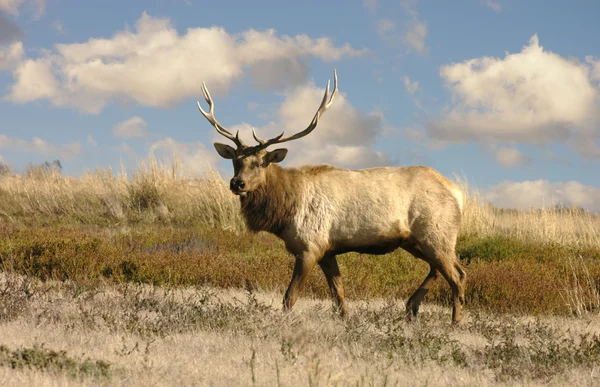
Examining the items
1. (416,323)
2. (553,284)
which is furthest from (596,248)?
(416,323)

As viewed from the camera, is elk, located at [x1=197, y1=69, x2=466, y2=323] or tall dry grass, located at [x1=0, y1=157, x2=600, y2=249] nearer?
elk, located at [x1=197, y1=69, x2=466, y2=323]

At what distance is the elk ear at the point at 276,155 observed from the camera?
7448mm

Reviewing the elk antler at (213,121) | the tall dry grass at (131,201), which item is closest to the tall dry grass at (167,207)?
the tall dry grass at (131,201)

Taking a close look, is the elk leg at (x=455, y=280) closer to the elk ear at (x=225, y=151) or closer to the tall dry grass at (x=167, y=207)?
the elk ear at (x=225, y=151)

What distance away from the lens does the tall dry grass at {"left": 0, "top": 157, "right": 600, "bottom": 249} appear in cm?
1633

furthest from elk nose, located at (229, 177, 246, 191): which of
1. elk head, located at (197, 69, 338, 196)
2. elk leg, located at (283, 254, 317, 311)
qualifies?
elk leg, located at (283, 254, 317, 311)

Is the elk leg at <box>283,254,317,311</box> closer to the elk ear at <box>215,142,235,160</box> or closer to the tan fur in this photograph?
the tan fur

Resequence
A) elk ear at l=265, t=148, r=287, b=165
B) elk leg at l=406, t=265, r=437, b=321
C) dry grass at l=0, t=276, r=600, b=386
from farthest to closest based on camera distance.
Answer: elk leg at l=406, t=265, r=437, b=321
elk ear at l=265, t=148, r=287, b=165
dry grass at l=0, t=276, r=600, b=386

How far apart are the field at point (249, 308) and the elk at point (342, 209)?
65 cm

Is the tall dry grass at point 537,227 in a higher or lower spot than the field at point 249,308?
higher

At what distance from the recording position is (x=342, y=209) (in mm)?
7301

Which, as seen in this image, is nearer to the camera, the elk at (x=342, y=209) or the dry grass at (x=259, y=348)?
the dry grass at (x=259, y=348)

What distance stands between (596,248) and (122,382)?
1262cm

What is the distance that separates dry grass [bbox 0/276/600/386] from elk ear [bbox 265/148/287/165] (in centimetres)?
175
